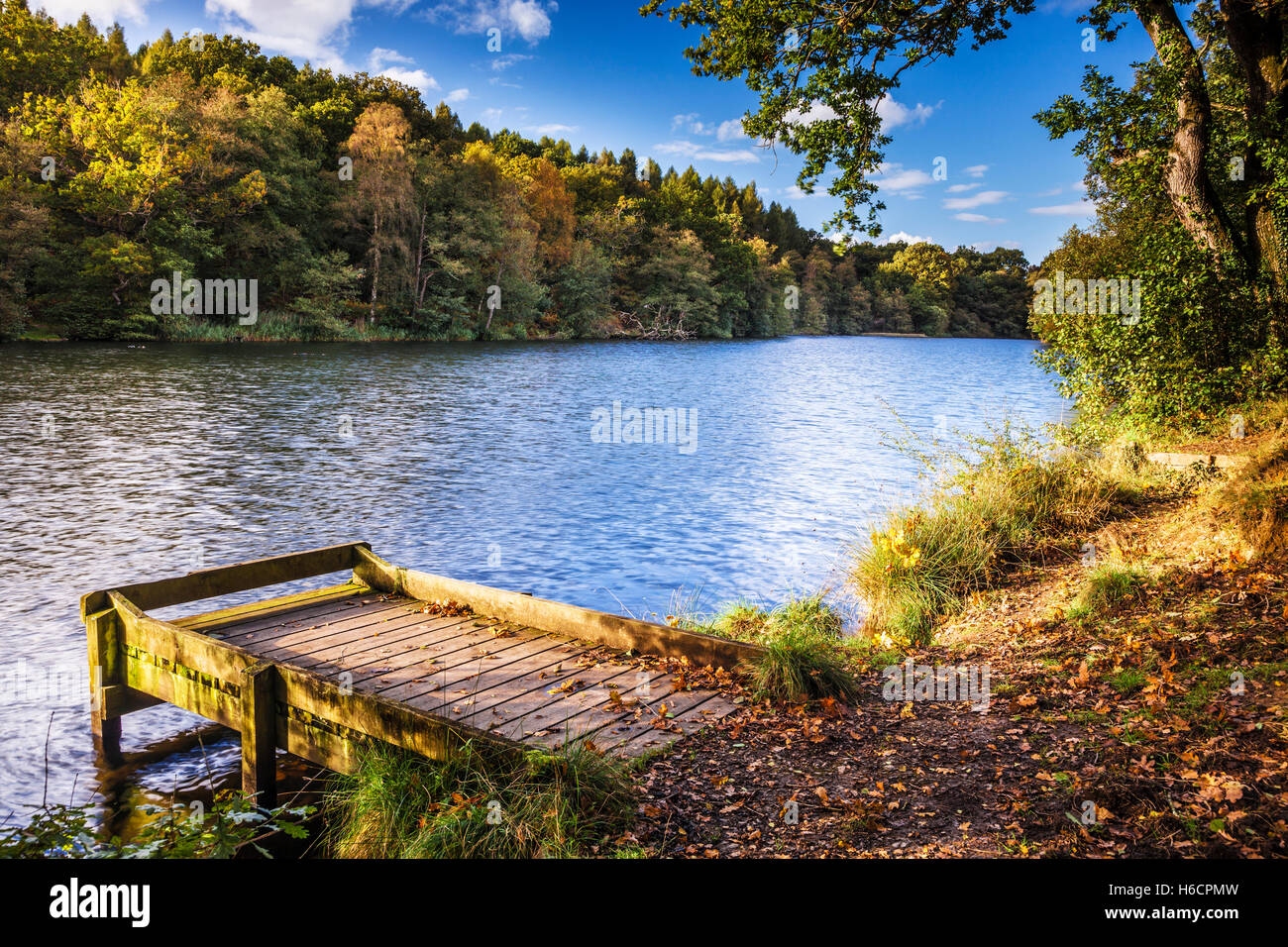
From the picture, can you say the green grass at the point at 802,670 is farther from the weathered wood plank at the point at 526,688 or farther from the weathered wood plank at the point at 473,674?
the weathered wood plank at the point at 473,674

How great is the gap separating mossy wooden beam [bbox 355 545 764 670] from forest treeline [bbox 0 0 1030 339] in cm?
789

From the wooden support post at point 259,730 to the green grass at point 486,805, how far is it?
3.32 feet

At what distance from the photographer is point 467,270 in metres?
61.1

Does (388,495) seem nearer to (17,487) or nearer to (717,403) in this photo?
(17,487)

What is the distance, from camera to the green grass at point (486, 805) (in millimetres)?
4418

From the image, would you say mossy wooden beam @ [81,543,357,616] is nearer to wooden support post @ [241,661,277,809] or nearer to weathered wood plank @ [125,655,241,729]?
weathered wood plank @ [125,655,241,729]

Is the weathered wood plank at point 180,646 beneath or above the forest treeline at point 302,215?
beneath

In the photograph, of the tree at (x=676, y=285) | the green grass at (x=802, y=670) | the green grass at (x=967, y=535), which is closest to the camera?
the green grass at (x=802, y=670)

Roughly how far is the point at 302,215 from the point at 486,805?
5788 cm

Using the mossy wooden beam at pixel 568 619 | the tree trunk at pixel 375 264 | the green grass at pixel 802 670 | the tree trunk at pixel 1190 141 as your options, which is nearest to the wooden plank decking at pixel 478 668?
the mossy wooden beam at pixel 568 619

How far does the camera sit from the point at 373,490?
1734cm

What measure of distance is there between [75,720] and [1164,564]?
10.3 meters

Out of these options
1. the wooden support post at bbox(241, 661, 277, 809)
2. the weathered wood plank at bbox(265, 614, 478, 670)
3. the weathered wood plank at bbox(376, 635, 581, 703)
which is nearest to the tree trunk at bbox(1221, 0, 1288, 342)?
the weathered wood plank at bbox(376, 635, 581, 703)
